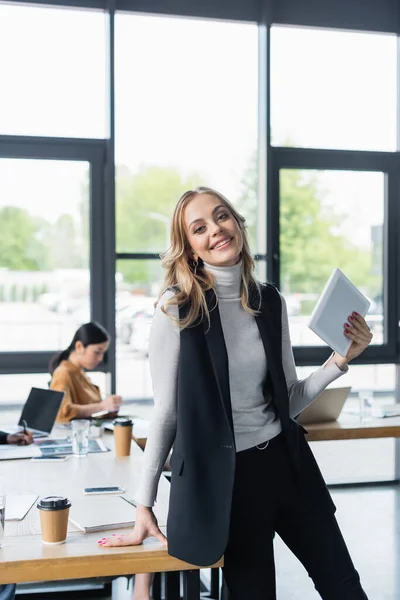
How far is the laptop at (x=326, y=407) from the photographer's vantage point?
3.89 m

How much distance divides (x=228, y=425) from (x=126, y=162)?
383 centimetres

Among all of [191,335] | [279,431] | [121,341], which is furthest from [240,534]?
[121,341]

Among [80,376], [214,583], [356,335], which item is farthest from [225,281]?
[80,376]

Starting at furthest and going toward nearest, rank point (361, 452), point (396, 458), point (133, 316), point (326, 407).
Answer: point (361, 452) < point (396, 458) < point (133, 316) < point (326, 407)

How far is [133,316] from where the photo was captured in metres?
5.44

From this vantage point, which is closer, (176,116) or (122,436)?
(122,436)

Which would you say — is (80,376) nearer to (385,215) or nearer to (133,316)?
(133,316)

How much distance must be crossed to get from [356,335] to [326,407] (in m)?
1.91

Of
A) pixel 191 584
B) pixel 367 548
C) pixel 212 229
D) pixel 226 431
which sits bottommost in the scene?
pixel 367 548

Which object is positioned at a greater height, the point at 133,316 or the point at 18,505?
the point at 133,316

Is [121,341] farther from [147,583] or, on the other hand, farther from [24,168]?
[147,583]

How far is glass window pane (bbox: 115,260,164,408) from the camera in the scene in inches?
213

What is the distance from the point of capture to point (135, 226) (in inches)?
213

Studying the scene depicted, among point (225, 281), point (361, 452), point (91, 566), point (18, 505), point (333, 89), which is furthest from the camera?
point (361, 452)
